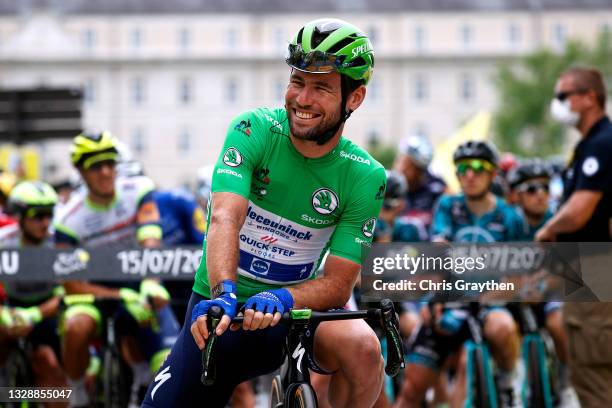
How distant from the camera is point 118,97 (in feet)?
352

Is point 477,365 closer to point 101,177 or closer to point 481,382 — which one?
point 481,382

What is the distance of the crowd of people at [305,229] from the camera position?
4883 millimetres

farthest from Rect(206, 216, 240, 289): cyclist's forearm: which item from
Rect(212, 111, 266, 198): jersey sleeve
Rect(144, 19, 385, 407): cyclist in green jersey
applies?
Rect(212, 111, 266, 198): jersey sleeve

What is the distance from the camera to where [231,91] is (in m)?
107

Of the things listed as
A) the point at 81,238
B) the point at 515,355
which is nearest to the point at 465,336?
the point at 515,355

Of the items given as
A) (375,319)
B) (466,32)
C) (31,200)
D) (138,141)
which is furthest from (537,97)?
(375,319)

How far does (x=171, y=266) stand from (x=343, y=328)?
13.2ft

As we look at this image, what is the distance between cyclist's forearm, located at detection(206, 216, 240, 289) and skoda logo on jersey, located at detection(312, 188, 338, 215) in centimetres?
41

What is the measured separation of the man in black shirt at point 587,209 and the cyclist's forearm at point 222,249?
3.06 meters

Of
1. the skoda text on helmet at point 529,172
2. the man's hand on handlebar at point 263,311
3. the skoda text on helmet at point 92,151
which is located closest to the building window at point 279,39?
the skoda text on helmet at point 529,172

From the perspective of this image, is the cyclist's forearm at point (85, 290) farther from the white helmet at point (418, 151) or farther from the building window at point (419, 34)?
the building window at point (419, 34)

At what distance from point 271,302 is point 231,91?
104 m

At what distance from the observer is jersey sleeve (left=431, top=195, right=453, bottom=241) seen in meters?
9.03

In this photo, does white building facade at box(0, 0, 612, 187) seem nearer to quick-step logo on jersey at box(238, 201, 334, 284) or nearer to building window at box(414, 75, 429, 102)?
building window at box(414, 75, 429, 102)
